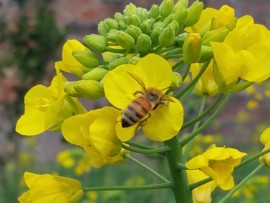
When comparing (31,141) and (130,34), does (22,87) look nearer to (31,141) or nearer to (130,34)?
(31,141)

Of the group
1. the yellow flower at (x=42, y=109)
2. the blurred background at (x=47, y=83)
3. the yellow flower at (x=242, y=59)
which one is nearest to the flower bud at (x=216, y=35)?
the yellow flower at (x=242, y=59)

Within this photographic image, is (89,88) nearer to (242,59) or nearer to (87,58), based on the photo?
(87,58)

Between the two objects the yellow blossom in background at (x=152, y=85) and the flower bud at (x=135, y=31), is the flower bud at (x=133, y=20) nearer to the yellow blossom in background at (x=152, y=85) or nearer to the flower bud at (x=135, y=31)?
the flower bud at (x=135, y=31)

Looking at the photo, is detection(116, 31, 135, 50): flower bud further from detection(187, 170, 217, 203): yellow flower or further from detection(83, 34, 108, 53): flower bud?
detection(187, 170, 217, 203): yellow flower

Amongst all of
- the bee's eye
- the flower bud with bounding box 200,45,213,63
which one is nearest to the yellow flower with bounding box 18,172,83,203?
the bee's eye

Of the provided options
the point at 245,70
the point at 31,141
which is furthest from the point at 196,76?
the point at 31,141

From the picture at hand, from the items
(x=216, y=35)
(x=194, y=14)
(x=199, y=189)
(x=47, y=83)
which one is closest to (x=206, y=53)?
(x=216, y=35)
